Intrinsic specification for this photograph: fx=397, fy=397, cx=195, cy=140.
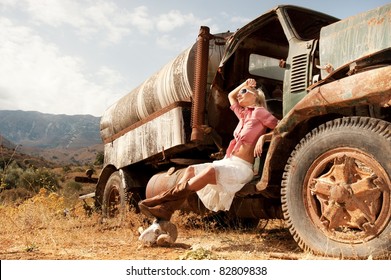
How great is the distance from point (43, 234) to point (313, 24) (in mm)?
4540

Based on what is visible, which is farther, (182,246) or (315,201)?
(182,246)

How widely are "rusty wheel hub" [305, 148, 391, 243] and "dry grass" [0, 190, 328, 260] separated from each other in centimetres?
36

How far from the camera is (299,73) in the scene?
4.12 m

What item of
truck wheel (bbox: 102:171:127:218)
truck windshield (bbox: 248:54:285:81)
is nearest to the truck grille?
truck windshield (bbox: 248:54:285:81)

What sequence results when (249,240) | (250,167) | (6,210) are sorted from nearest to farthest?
(250,167) → (249,240) → (6,210)

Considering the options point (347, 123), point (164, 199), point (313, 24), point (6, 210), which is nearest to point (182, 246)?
point (164, 199)

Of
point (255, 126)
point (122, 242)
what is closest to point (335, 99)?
point (255, 126)

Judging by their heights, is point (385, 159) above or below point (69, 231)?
above

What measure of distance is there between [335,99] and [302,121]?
47 centimetres

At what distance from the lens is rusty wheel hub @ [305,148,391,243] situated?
9.50ft

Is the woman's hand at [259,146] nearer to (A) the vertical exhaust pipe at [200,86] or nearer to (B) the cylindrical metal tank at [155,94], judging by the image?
(A) the vertical exhaust pipe at [200,86]

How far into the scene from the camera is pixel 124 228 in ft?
20.3

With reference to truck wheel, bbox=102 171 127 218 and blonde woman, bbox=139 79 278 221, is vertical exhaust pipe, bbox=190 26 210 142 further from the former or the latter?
truck wheel, bbox=102 171 127 218

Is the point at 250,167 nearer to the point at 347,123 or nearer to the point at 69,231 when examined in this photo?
the point at 347,123
